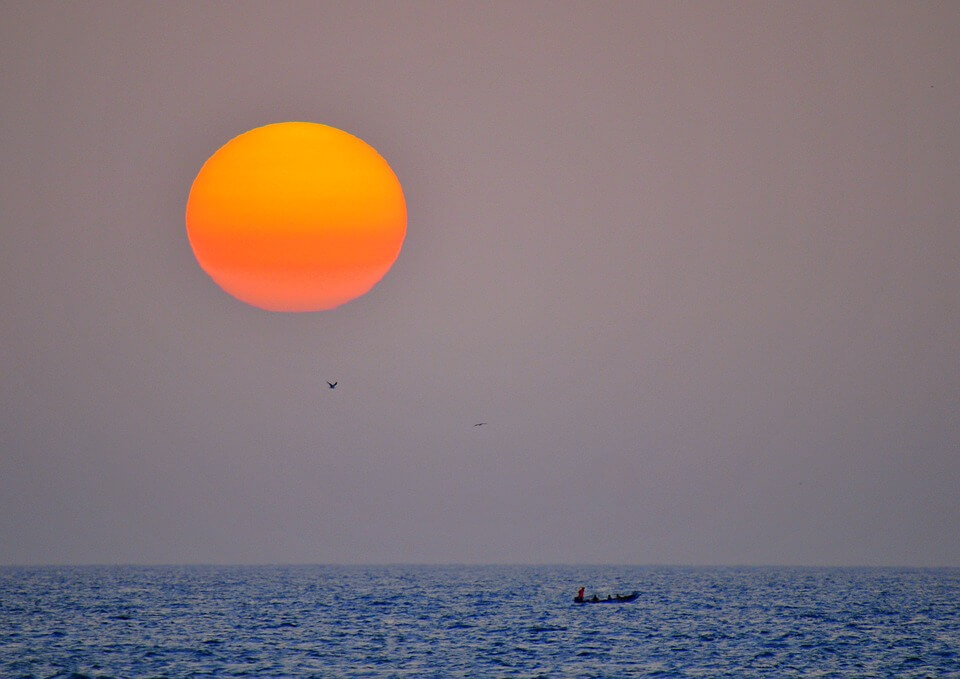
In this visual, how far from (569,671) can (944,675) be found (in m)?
20.0

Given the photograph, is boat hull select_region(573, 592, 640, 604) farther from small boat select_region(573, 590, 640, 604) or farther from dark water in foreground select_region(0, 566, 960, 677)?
dark water in foreground select_region(0, 566, 960, 677)

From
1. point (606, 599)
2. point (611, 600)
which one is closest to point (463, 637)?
point (606, 599)

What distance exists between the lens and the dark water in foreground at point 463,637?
2589 inches

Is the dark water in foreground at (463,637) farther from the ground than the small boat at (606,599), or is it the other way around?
the small boat at (606,599)

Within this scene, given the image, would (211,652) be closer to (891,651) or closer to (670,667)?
(670,667)

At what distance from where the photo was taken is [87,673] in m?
61.6

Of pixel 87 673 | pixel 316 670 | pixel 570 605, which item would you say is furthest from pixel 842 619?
pixel 87 673

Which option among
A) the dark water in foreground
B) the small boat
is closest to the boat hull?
the small boat

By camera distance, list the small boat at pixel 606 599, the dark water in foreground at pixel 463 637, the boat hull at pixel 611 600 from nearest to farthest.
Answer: the dark water in foreground at pixel 463 637 → the small boat at pixel 606 599 → the boat hull at pixel 611 600

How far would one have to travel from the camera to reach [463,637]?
80812 millimetres

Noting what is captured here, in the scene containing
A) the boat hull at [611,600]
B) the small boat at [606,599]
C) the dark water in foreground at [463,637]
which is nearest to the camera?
the dark water in foreground at [463,637]

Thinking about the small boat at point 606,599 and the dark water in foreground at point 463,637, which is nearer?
the dark water in foreground at point 463,637

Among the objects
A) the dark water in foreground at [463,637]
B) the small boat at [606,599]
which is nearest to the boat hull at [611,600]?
the small boat at [606,599]

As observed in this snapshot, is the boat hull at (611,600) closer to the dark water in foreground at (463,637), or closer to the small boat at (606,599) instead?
the small boat at (606,599)
